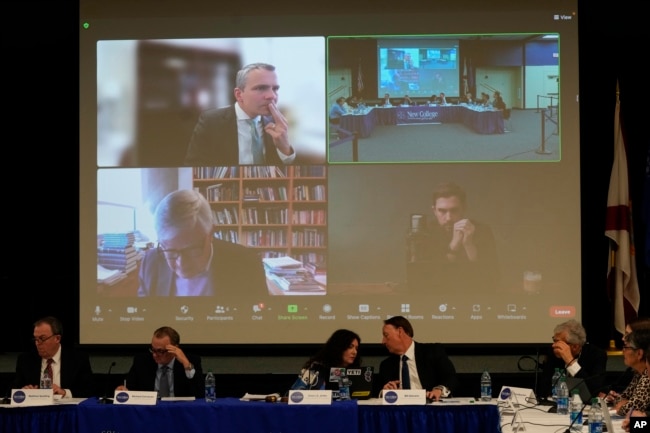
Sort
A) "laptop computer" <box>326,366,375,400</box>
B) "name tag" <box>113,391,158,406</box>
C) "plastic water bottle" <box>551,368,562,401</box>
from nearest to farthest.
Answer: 1. "name tag" <box>113,391,158,406</box>
2. "plastic water bottle" <box>551,368,562,401</box>
3. "laptop computer" <box>326,366,375,400</box>

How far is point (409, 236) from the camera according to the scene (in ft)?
26.3

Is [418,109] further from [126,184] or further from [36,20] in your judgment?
[36,20]

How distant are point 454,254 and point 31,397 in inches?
140

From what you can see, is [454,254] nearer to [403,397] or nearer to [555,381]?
[555,381]

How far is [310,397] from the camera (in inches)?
216

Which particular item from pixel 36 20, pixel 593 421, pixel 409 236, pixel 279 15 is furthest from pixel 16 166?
pixel 593 421

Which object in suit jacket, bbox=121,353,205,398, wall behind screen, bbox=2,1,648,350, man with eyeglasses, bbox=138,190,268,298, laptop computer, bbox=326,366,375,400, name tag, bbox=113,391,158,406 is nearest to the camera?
name tag, bbox=113,391,158,406

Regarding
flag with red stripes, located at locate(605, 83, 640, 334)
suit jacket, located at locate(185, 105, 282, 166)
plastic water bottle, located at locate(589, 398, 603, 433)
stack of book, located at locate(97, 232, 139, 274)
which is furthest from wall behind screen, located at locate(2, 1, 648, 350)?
plastic water bottle, located at locate(589, 398, 603, 433)

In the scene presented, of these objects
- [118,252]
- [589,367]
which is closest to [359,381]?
[589,367]

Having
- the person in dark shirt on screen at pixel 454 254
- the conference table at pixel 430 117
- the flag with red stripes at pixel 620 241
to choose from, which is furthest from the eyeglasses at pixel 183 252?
the flag with red stripes at pixel 620 241

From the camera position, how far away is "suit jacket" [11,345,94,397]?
6.25 m

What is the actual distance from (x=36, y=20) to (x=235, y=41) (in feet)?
5.89

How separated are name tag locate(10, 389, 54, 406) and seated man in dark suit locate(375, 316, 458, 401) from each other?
6.31 ft

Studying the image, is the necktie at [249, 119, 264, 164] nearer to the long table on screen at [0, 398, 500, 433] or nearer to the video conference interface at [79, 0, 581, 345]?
→ the video conference interface at [79, 0, 581, 345]
